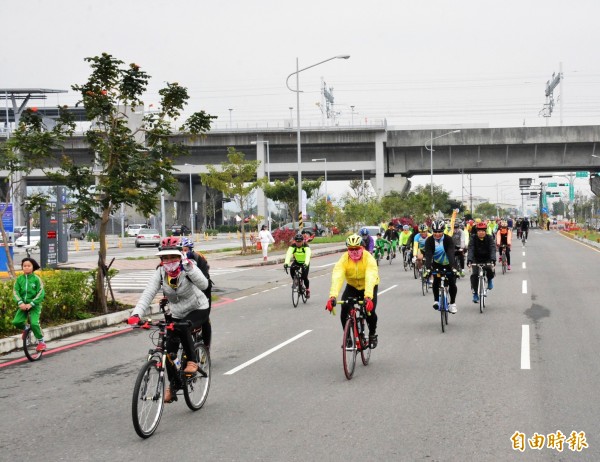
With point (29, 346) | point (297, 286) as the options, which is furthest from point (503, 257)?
point (29, 346)

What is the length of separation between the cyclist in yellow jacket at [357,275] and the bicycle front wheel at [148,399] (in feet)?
9.38

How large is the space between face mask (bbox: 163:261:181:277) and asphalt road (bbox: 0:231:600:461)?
4.70ft

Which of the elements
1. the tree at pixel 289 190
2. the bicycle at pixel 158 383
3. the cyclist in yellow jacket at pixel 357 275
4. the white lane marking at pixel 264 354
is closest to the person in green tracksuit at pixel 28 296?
the white lane marking at pixel 264 354

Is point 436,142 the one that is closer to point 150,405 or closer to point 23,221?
point 23,221

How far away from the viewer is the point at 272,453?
588 centimetres

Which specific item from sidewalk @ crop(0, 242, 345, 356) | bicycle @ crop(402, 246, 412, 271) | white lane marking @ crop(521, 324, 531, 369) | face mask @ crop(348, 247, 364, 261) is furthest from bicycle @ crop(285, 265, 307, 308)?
bicycle @ crop(402, 246, 412, 271)

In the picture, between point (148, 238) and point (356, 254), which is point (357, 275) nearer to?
point (356, 254)

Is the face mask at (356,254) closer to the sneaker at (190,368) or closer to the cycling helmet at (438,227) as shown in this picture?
the sneaker at (190,368)

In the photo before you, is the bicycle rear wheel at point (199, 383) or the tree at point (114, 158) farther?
the tree at point (114, 158)

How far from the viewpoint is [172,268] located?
22.8ft

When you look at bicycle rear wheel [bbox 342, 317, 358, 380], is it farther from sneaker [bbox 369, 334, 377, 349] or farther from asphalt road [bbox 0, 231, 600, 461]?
sneaker [bbox 369, 334, 377, 349]

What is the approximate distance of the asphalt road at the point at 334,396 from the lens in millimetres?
6074

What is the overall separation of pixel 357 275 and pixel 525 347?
3080mm

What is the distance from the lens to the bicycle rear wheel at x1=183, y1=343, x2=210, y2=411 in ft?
23.4
